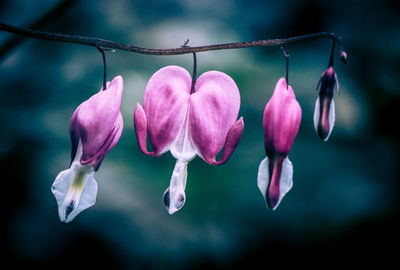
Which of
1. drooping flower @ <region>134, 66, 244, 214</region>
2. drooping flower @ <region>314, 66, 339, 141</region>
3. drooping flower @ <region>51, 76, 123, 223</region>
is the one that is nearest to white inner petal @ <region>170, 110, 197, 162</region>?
drooping flower @ <region>134, 66, 244, 214</region>

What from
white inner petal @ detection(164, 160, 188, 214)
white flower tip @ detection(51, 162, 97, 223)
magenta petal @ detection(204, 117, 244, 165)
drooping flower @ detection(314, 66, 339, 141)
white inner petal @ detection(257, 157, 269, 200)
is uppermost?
drooping flower @ detection(314, 66, 339, 141)

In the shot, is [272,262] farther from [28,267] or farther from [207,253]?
[28,267]

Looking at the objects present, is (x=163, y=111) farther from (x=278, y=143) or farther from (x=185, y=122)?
(x=278, y=143)

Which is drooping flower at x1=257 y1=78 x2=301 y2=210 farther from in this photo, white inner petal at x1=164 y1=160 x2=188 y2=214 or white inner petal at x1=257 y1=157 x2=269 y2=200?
white inner petal at x1=164 y1=160 x2=188 y2=214

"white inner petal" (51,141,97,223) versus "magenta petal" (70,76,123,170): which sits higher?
"magenta petal" (70,76,123,170)

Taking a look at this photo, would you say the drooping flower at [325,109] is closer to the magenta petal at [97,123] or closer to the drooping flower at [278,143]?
the drooping flower at [278,143]

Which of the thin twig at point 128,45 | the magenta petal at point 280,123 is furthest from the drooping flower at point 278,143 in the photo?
the thin twig at point 128,45

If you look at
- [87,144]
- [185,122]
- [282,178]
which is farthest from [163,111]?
[282,178]
